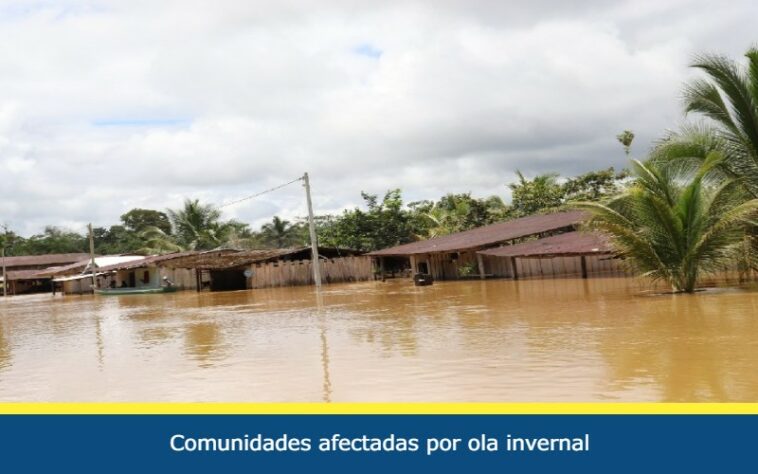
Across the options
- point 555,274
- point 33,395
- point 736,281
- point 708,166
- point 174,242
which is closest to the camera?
point 33,395

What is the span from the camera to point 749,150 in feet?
51.9

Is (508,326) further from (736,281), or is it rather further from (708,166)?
(736,281)

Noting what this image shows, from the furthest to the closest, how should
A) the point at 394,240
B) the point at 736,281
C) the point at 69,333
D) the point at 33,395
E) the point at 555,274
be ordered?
the point at 394,240
the point at 555,274
the point at 736,281
the point at 69,333
the point at 33,395

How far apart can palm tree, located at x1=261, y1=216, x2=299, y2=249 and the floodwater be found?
39.9m

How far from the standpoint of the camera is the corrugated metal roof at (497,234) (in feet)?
88.3

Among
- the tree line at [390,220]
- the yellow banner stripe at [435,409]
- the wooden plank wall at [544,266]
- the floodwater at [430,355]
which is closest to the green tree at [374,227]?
the tree line at [390,220]

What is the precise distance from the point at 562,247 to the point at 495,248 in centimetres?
448

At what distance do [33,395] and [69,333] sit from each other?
339 inches

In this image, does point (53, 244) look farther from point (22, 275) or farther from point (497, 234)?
point (497, 234)

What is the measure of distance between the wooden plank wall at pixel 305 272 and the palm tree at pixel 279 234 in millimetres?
19897

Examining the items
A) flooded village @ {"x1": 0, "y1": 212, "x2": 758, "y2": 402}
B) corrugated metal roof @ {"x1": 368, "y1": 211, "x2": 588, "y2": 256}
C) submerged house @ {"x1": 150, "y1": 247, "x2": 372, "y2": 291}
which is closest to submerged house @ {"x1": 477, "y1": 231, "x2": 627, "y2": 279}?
flooded village @ {"x1": 0, "y1": 212, "x2": 758, "y2": 402}

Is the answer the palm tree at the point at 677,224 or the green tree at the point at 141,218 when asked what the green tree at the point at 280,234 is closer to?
the green tree at the point at 141,218

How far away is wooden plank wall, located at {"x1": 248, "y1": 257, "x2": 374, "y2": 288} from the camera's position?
35.7 metres
